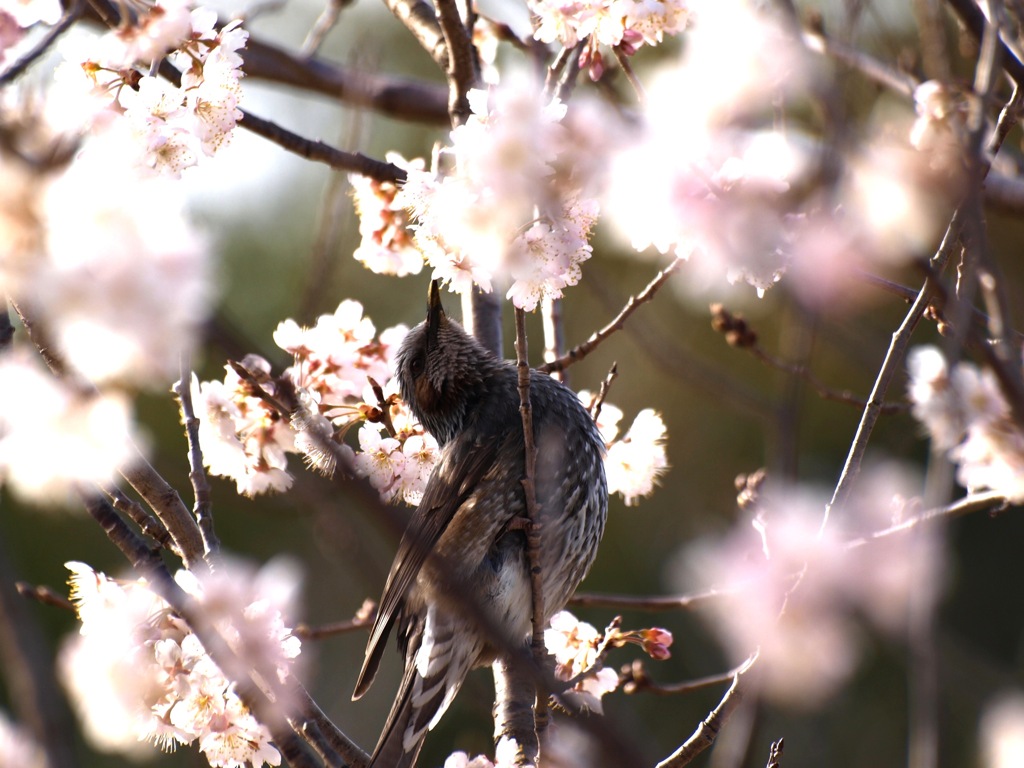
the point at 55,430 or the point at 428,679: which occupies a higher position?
the point at 428,679

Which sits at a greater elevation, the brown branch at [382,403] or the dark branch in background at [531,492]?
the brown branch at [382,403]

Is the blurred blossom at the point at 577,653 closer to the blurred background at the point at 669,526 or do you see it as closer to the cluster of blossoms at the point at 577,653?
the cluster of blossoms at the point at 577,653

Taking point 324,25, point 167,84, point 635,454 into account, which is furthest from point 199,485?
point 324,25

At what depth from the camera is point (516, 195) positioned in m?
1.58

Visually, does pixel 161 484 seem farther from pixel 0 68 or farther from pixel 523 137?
pixel 523 137

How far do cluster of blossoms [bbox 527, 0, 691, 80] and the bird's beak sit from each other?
988 mm

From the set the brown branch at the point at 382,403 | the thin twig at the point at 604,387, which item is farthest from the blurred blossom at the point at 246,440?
the thin twig at the point at 604,387

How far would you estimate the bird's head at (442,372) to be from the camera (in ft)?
10.5

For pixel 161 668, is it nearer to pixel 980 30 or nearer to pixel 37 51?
pixel 37 51

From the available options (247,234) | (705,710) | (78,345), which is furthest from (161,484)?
(247,234)

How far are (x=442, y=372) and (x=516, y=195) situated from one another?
1668 millimetres

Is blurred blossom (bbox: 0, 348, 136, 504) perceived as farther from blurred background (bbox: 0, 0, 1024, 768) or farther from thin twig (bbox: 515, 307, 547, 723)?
blurred background (bbox: 0, 0, 1024, 768)

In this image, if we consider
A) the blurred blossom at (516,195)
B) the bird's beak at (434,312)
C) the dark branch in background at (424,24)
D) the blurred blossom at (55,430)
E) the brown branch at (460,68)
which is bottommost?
the blurred blossom at (55,430)

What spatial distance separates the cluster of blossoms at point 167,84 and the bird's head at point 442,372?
39.5 inches
